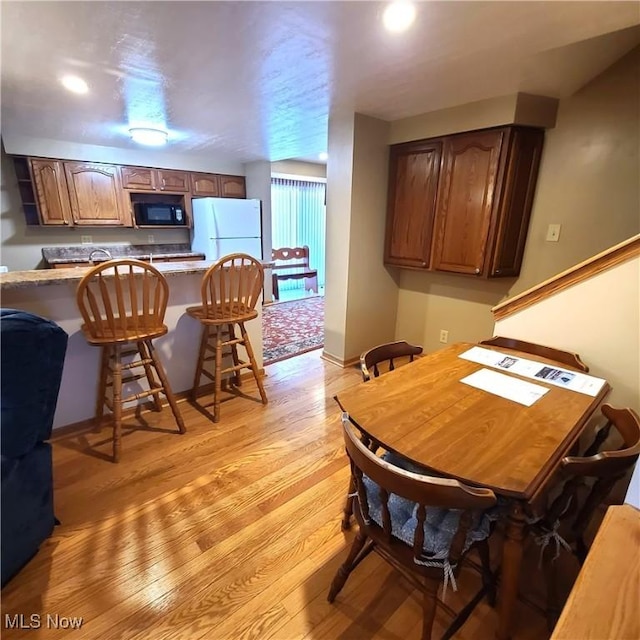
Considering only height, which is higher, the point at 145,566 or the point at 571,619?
the point at 571,619

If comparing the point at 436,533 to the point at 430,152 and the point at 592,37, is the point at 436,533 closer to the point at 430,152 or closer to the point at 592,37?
the point at 592,37

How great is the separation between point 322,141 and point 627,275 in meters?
3.34

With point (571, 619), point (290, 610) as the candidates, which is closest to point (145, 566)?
point (290, 610)

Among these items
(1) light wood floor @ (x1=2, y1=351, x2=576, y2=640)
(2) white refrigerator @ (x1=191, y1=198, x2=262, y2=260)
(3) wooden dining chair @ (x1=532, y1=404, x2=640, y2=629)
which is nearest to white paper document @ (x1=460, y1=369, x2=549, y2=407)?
(3) wooden dining chair @ (x1=532, y1=404, x2=640, y2=629)

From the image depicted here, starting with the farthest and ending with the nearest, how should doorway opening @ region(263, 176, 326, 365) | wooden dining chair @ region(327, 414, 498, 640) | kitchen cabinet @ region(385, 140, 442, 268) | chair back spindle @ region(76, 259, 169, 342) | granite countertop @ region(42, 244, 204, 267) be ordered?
doorway opening @ region(263, 176, 326, 365) → granite countertop @ region(42, 244, 204, 267) → kitchen cabinet @ region(385, 140, 442, 268) → chair back spindle @ region(76, 259, 169, 342) → wooden dining chair @ region(327, 414, 498, 640)

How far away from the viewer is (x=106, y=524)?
1590 mm

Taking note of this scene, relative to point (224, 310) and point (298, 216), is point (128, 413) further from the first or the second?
point (298, 216)

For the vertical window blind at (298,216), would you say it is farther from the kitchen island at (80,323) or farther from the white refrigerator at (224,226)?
the kitchen island at (80,323)

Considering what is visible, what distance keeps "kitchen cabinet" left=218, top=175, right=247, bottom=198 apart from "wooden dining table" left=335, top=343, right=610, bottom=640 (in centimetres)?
478

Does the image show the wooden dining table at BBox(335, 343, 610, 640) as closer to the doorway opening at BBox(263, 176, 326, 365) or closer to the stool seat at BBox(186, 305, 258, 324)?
the stool seat at BBox(186, 305, 258, 324)

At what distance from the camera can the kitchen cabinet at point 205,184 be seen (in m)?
4.97

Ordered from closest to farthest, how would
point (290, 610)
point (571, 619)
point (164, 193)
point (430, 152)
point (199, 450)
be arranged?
1. point (571, 619)
2. point (290, 610)
3. point (199, 450)
4. point (430, 152)
5. point (164, 193)

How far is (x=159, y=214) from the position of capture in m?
4.64

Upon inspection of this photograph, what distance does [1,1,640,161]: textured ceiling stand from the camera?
1438mm
